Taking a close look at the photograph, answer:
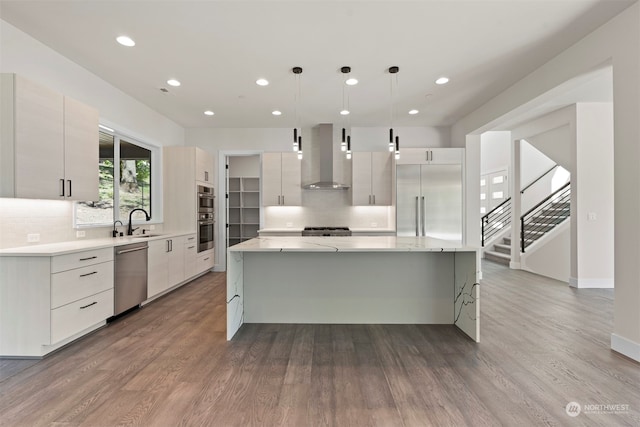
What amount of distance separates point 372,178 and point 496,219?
525 centimetres

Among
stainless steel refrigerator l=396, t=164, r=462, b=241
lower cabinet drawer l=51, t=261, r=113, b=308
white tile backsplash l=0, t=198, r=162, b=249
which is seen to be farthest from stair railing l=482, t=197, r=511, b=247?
white tile backsplash l=0, t=198, r=162, b=249

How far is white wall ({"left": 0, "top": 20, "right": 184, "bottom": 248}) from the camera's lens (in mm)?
2615

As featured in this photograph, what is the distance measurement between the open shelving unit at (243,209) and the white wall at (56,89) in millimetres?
2923

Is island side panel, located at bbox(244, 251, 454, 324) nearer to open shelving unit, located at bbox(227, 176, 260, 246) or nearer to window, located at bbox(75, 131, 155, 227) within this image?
window, located at bbox(75, 131, 155, 227)

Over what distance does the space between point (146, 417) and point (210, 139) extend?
508 centimetres

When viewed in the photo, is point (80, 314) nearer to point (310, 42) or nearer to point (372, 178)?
point (310, 42)

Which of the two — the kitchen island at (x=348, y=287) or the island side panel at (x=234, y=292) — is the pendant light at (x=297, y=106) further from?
the island side panel at (x=234, y=292)

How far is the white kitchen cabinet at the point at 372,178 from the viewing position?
216 inches

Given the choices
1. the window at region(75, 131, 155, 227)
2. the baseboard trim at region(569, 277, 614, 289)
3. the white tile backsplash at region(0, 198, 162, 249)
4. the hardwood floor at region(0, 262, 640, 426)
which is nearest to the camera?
the hardwood floor at region(0, 262, 640, 426)

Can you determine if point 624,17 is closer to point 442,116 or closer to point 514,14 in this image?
point 514,14

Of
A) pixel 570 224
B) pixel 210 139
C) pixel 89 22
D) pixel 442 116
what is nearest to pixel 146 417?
pixel 89 22

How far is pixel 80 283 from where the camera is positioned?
106 inches

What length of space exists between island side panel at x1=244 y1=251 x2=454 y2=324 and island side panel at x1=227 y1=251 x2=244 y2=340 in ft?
0.36

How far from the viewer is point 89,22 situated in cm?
255
